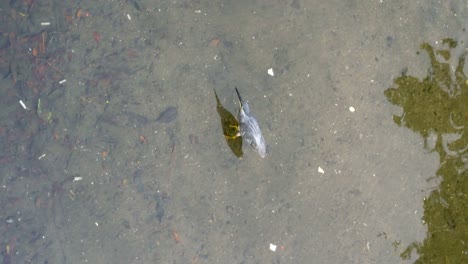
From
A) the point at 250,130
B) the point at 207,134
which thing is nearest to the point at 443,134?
the point at 250,130

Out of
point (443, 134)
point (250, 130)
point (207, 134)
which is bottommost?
point (207, 134)

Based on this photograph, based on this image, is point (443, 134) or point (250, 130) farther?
point (443, 134)

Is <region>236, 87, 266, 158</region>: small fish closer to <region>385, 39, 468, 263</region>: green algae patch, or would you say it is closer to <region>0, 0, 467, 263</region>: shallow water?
<region>0, 0, 467, 263</region>: shallow water

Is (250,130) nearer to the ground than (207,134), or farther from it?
farther from it

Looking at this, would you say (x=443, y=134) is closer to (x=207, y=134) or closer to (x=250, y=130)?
(x=250, y=130)

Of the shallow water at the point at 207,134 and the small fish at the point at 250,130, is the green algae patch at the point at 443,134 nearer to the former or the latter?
the shallow water at the point at 207,134

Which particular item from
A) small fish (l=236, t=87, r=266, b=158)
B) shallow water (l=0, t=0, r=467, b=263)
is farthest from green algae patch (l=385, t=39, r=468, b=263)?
small fish (l=236, t=87, r=266, b=158)

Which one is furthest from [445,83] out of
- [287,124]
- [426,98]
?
[287,124]
